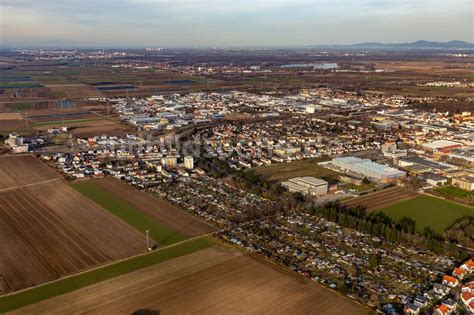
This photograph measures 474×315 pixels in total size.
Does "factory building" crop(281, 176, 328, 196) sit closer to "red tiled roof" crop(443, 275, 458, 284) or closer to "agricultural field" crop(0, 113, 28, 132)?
"red tiled roof" crop(443, 275, 458, 284)

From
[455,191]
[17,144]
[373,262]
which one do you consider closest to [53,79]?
[17,144]

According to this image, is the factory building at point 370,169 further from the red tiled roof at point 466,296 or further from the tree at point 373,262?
the red tiled roof at point 466,296

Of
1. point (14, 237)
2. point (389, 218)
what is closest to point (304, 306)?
point (389, 218)

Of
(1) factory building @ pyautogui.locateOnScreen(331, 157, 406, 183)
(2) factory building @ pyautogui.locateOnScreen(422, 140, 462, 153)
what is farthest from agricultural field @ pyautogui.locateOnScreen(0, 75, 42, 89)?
(2) factory building @ pyautogui.locateOnScreen(422, 140, 462, 153)

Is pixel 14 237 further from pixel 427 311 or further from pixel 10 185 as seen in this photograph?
pixel 427 311

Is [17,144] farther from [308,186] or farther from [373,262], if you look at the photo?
[373,262]

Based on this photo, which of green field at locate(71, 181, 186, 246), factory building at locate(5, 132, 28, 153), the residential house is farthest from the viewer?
factory building at locate(5, 132, 28, 153)

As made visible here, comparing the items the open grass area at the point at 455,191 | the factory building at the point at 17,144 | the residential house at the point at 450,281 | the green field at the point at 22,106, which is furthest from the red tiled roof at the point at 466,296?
the green field at the point at 22,106

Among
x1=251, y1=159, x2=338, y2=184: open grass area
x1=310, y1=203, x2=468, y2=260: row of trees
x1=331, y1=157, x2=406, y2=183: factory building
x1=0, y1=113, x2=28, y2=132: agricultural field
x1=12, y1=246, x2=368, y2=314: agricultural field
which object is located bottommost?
x1=12, y1=246, x2=368, y2=314: agricultural field
